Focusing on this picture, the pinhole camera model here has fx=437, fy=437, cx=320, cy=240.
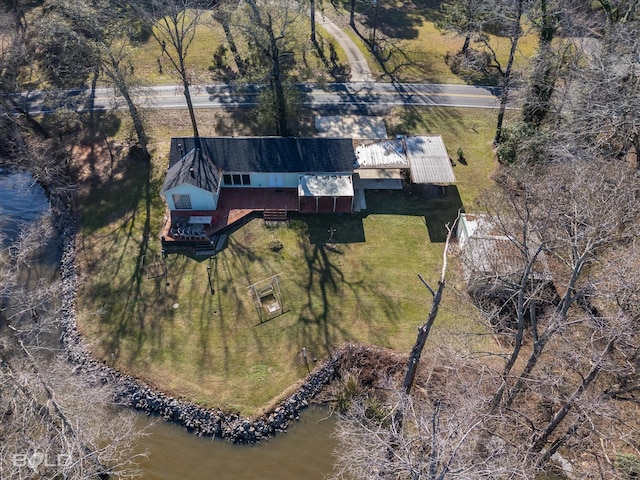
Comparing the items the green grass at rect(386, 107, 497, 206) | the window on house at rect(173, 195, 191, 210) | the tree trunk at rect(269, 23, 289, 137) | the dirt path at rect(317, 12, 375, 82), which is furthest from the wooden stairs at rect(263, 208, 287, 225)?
the dirt path at rect(317, 12, 375, 82)

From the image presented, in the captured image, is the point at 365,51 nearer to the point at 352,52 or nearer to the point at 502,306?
the point at 352,52

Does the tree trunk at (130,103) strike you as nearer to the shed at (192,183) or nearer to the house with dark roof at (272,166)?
the house with dark roof at (272,166)

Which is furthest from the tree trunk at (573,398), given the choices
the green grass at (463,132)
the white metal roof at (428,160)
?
the green grass at (463,132)

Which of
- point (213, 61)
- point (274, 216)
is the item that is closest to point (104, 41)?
point (274, 216)

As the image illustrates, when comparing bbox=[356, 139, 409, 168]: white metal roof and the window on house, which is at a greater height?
bbox=[356, 139, 409, 168]: white metal roof

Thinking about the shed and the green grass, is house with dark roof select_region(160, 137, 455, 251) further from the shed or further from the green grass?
the green grass

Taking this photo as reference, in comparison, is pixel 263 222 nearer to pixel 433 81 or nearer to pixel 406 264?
pixel 406 264

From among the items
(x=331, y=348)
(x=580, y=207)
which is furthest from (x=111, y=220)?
(x=580, y=207)
